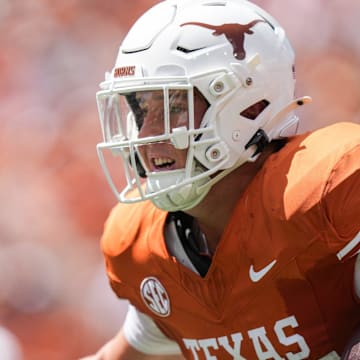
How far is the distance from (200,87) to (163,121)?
0.07m

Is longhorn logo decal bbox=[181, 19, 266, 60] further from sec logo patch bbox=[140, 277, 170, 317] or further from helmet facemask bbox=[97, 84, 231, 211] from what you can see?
sec logo patch bbox=[140, 277, 170, 317]

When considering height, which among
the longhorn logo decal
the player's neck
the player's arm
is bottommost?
the player's arm

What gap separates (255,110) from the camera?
3.98 ft

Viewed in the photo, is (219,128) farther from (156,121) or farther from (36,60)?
(36,60)

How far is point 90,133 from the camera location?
6.66ft

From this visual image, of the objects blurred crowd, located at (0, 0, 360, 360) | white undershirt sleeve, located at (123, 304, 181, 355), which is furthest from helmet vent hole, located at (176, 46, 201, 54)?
blurred crowd, located at (0, 0, 360, 360)

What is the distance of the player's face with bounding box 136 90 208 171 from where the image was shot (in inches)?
46.3

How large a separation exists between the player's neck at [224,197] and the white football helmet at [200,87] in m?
0.03

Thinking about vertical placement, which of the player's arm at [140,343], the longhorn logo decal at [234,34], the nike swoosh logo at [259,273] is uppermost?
the longhorn logo decal at [234,34]

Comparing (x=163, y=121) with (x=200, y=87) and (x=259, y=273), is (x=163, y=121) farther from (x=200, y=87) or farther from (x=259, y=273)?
(x=259, y=273)

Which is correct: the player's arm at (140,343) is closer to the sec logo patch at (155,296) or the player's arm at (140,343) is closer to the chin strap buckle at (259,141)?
the sec logo patch at (155,296)

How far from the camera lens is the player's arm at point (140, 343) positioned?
1443mm

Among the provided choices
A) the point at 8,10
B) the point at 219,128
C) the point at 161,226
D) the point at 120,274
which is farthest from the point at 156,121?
the point at 8,10

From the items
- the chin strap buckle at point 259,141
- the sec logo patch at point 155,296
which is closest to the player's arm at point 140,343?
the sec logo patch at point 155,296
